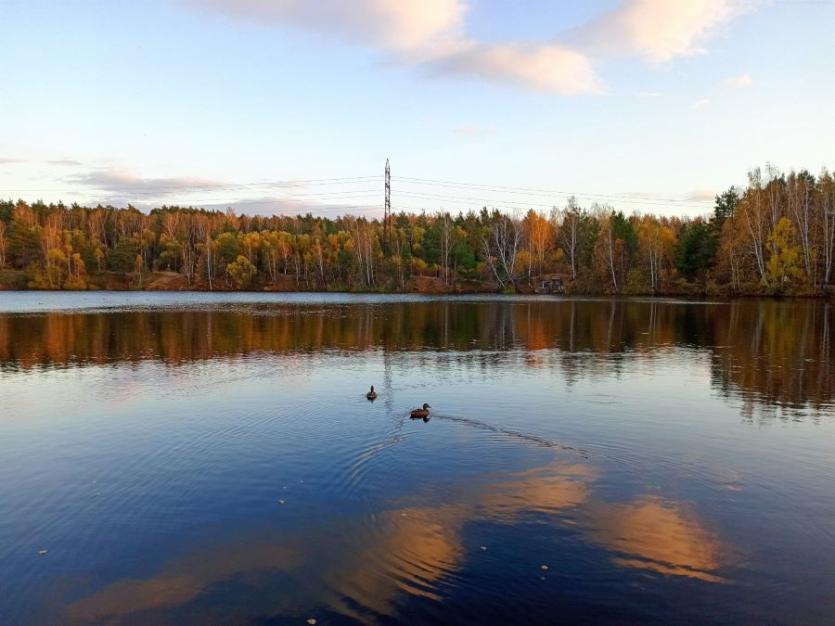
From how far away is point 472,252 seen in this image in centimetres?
14875

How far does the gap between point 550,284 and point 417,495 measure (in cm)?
12458

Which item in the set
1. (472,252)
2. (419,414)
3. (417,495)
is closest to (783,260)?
(472,252)

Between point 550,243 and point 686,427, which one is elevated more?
point 550,243

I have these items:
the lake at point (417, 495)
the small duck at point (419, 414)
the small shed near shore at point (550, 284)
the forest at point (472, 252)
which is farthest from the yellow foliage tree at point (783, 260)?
the small duck at point (419, 414)

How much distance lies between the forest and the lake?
7921 centimetres

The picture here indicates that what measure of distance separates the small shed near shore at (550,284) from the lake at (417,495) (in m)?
102

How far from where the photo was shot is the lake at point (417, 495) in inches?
359

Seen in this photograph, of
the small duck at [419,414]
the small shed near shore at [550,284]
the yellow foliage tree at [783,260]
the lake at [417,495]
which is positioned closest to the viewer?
the lake at [417,495]

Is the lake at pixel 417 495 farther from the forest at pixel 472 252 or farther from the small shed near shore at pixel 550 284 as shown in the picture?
the small shed near shore at pixel 550 284

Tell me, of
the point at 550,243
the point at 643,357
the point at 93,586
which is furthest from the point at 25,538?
the point at 550,243

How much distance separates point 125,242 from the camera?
161375 millimetres

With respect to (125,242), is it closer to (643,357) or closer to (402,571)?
(643,357)

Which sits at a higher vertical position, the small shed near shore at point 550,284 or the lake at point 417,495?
the small shed near shore at point 550,284

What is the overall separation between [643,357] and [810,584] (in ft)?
84.4
